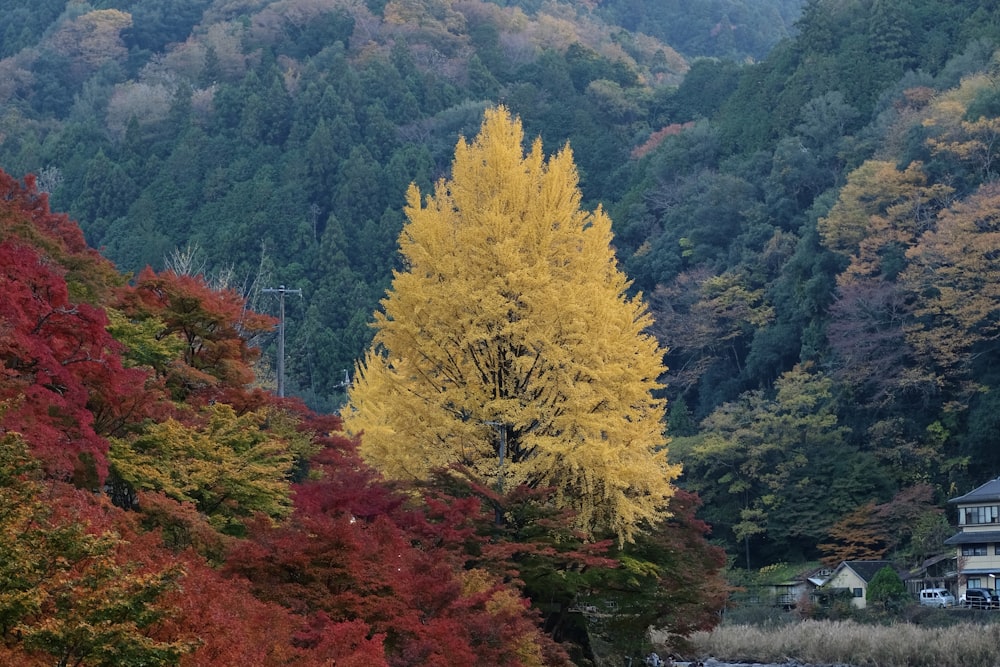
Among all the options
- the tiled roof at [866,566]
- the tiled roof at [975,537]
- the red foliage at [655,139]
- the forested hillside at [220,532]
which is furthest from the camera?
the red foliage at [655,139]

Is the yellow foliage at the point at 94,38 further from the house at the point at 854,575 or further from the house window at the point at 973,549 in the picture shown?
the house window at the point at 973,549

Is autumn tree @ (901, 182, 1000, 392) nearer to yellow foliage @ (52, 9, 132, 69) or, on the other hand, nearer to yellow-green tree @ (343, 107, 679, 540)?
yellow-green tree @ (343, 107, 679, 540)

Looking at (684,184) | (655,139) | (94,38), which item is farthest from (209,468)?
(94,38)

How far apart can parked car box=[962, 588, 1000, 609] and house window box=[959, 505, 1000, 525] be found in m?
2.41

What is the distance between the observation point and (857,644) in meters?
36.1

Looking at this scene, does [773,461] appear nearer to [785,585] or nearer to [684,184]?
[785,585]

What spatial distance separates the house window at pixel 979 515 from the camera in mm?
49844

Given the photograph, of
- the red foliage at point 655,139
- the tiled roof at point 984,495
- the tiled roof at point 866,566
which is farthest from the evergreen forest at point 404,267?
the tiled roof at point 984,495

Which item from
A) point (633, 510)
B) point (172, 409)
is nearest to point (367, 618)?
point (172, 409)

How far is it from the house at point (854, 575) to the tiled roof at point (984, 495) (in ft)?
10.9

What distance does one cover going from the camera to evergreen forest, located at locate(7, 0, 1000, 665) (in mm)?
17031

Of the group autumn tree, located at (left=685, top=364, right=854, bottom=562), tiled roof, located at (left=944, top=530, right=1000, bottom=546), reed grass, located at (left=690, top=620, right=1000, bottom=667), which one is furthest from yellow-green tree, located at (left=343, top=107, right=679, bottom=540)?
autumn tree, located at (left=685, top=364, right=854, bottom=562)

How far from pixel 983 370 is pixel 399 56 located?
2142 inches

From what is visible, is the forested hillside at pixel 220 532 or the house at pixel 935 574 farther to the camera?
the house at pixel 935 574
